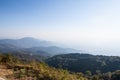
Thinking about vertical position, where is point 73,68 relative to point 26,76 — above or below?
below

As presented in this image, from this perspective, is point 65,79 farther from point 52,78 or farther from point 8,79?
point 8,79

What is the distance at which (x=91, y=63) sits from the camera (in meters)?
137

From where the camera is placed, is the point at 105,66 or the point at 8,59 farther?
the point at 105,66

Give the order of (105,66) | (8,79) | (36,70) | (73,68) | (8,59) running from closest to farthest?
1. (8,79)
2. (36,70)
3. (8,59)
4. (105,66)
5. (73,68)

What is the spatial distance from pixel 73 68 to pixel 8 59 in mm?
116314

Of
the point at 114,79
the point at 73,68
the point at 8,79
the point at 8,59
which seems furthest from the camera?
the point at 73,68

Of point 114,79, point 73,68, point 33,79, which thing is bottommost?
point 73,68

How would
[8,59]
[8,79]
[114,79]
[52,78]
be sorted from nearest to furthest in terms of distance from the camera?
[8,79] → [52,78] → [8,59] → [114,79]

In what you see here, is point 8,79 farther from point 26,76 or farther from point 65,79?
point 65,79

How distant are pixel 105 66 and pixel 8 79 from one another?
113606mm

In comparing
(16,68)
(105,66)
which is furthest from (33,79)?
(105,66)

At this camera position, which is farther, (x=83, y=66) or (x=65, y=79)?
(x=83, y=66)

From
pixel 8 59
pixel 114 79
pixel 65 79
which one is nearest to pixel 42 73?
pixel 65 79

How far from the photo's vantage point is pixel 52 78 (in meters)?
12.6
